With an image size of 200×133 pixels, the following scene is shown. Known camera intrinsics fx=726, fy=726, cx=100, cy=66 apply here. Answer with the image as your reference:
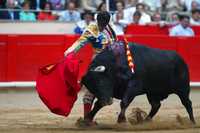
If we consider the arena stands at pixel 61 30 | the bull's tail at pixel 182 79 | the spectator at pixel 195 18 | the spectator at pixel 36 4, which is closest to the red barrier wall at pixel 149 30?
the arena stands at pixel 61 30

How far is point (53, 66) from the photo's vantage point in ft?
28.5

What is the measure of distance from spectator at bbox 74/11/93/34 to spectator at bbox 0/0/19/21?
4.00ft

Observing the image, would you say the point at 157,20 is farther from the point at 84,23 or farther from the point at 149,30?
the point at 84,23

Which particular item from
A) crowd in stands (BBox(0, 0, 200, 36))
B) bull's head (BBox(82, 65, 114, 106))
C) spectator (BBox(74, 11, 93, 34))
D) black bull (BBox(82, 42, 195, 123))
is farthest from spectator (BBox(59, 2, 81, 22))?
bull's head (BBox(82, 65, 114, 106))

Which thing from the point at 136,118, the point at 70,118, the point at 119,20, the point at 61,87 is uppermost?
the point at 119,20

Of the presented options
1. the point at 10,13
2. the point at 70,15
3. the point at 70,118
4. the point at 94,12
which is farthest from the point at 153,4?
the point at 70,118

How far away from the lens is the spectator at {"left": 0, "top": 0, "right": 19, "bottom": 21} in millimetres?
13300

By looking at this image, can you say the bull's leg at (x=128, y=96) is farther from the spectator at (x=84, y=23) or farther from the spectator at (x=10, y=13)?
the spectator at (x=10, y=13)

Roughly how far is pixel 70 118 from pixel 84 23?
3.36 metres

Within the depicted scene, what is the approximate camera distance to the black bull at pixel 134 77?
8352mm

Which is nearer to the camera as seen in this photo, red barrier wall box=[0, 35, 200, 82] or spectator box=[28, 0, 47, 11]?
red barrier wall box=[0, 35, 200, 82]

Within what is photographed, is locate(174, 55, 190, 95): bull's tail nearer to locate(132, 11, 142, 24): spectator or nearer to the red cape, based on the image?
the red cape

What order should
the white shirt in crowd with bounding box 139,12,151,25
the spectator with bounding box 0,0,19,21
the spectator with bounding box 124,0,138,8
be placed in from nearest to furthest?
the spectator with bounding box 0,0,19,21, the white shirt in crowd with bounding box 139,12,151,25, the spectator with bounding box 124,0,138,8

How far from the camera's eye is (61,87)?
8.59 m
